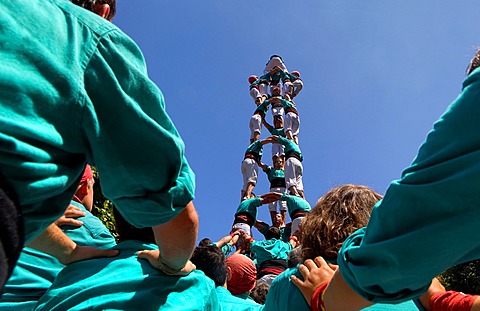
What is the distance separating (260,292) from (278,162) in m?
7.40

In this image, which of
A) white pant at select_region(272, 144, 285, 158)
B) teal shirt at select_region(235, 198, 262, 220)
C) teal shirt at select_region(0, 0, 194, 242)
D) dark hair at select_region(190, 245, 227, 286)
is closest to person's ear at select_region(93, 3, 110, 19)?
teal shirt at select_region(0, 0, 194, 242)

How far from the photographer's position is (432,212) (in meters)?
0.97

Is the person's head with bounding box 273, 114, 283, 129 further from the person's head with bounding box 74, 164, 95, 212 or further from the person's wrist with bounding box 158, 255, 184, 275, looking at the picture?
the person's wrist with bounding box 158, 255, 184, 275

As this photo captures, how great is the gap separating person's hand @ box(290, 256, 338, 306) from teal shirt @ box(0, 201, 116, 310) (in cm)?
107

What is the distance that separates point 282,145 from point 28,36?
10631mm

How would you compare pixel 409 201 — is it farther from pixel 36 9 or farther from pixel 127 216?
pixel 36 9

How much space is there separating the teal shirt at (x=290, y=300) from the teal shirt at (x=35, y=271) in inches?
33.0

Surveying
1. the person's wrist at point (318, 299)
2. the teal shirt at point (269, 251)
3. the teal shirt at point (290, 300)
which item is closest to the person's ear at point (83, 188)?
the teal shirt at point (290, 300)

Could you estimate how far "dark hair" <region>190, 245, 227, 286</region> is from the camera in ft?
9.94

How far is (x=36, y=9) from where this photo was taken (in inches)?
40.3

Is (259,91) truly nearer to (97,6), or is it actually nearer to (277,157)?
(277,157)

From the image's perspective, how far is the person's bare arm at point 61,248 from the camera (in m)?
1.81

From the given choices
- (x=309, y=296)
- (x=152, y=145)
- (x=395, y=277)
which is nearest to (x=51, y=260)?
(x=309, y=296)

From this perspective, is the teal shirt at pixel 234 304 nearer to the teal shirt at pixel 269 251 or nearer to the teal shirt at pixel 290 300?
the teal shirt at pixel 290 300
